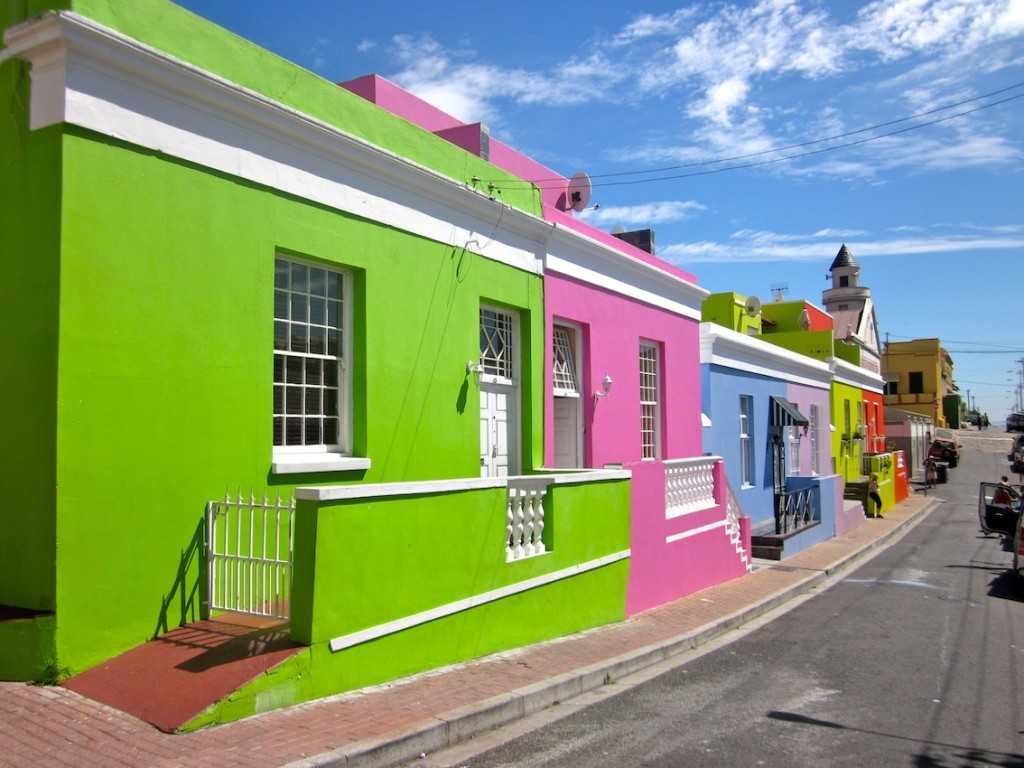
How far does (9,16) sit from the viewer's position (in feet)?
21.4

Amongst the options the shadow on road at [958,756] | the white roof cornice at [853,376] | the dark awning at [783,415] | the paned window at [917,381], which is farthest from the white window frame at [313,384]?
the paned window at [917,381]

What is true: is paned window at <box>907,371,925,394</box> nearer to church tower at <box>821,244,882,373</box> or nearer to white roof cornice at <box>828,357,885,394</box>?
church tower at <box>821,244,882,373</box>

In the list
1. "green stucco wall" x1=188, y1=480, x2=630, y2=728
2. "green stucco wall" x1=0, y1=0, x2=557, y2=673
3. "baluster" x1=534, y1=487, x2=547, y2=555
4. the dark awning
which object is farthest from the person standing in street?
"green stucco wall" x1=0, y1=0, x2=557, y2=673

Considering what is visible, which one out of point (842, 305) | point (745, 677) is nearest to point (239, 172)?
point (745, 677)

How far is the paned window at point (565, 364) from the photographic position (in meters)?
12.5

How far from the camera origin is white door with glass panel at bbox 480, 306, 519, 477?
10859mm

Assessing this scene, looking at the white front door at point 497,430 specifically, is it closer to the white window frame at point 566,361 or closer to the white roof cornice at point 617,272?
the white window frame at point 566,361

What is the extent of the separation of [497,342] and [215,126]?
507 cm

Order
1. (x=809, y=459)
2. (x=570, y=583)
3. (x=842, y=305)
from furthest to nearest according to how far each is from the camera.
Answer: (x=842, y=305) < (x=809, y=459) < (x=570, y=583)

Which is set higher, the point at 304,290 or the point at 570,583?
the point at 304,290

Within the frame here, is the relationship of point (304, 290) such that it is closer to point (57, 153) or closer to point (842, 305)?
point (57, 153)

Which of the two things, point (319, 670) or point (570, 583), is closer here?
point (319, 670)

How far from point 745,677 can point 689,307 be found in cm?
970

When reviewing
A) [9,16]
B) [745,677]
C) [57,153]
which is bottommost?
[745,677]
